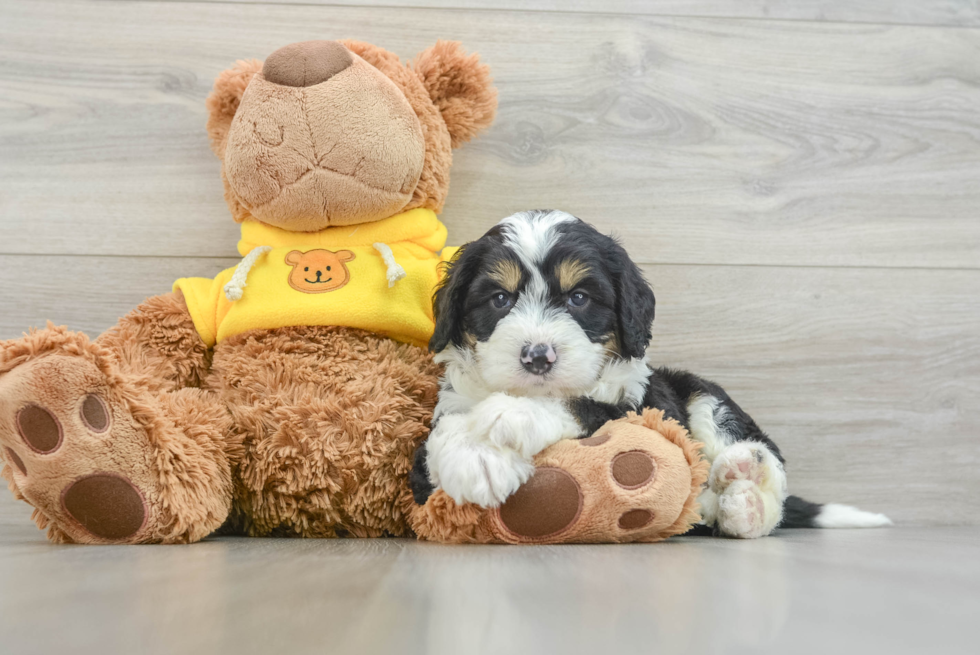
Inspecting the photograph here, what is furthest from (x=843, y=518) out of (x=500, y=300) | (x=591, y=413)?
(x=500, y=300)

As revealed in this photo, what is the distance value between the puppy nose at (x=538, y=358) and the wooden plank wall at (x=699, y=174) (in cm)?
83

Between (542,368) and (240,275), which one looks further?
(240,275)

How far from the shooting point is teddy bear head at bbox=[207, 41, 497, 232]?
1.54 meters

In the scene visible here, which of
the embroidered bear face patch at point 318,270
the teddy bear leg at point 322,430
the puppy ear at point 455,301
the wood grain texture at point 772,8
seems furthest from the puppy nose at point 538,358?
the wood grain texture at point 772,8

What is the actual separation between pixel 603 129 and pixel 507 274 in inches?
35.6

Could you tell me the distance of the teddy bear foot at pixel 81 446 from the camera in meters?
1.17

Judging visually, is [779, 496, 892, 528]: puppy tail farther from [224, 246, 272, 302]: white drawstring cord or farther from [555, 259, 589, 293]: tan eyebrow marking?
[224, 246, 272, 302]: white drawstring cord

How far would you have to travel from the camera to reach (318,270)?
1598 millimetres

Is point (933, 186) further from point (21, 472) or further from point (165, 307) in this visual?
point (21, 472)

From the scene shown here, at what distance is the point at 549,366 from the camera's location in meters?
1.31

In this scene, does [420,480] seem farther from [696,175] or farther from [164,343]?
[696,175]

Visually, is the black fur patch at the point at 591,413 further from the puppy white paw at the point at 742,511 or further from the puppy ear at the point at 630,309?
the puppy white paw at the point at 742,511

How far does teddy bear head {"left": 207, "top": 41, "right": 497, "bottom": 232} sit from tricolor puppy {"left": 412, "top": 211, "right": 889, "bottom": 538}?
265mm

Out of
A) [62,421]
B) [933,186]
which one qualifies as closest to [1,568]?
[62,421]
